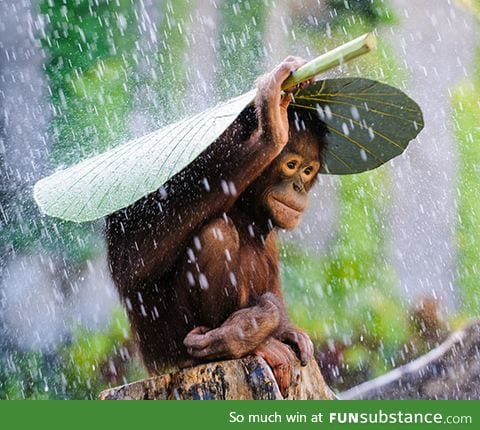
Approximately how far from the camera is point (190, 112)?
5.34 meters

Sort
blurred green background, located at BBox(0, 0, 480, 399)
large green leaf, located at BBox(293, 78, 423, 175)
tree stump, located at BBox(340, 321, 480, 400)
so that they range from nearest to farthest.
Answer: large green leaf, located at BBox(293, 78, 423, 175), tree stump, located at BBox(340, 321, 480, 400), blurred green background, located at BBox(0, 0, 480, 399)

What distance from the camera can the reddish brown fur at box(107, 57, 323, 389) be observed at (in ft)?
8.45

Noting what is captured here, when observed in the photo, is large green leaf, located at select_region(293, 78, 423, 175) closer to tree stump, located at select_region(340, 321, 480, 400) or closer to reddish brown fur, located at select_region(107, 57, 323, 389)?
reddish brown fur, located at select_region(107, 57, 323, 389)

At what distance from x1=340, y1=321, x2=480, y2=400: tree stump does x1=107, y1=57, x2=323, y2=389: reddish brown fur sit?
2053 millimetres

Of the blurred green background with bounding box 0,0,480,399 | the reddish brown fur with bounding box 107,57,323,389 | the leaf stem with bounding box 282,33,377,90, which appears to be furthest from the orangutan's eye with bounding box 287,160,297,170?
the blurred green background with bounding box 0,0,480,399

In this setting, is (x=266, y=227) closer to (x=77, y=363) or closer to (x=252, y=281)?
(x=252, y=281)

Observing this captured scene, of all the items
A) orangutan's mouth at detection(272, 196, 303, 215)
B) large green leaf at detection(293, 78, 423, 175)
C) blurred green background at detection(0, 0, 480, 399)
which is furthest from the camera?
blurred green background at detection(0, 0, 480, 399)

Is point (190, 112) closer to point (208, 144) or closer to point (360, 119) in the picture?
point (360, 119)

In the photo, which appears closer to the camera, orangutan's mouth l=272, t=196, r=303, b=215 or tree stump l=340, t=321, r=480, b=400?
orangutan's mouth l=272, t=196, r=303, b=215

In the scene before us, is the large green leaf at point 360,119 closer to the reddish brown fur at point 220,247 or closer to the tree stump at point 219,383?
the reddish brown fur at point 220,247

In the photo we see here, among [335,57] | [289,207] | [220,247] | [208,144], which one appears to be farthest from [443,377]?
[335,57]

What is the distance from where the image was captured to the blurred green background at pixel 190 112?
570 cm

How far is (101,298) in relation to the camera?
5.74 metres

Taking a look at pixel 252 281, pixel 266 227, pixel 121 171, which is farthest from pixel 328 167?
pixel 121 171
